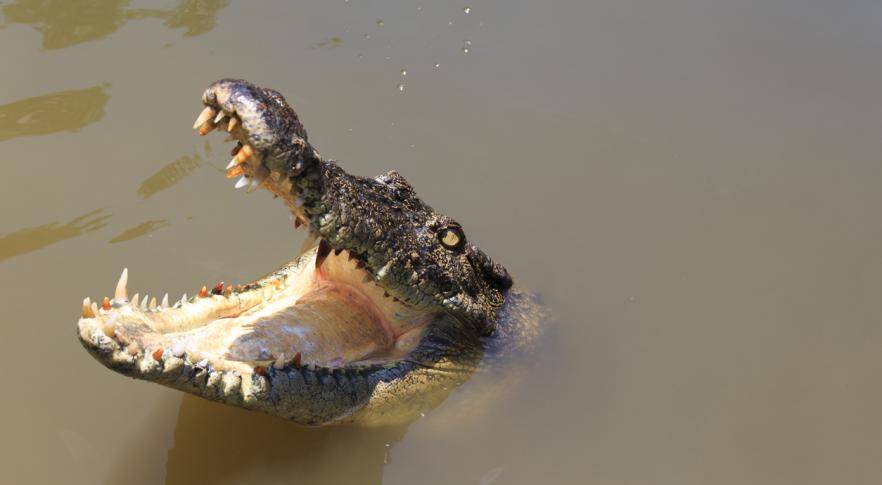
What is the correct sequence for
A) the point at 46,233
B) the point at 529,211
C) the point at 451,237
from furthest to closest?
the point at 529,211 → the point at 46,233 → the point at 451,237

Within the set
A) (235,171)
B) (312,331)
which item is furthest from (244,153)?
(312,331)

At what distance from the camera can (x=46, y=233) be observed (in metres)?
4.45

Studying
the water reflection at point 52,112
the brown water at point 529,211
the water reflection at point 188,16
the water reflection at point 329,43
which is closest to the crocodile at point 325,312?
the brown water at point 529,211

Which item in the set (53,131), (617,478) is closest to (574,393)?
(617,478)

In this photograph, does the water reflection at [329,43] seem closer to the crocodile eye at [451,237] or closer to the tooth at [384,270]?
the crocodile eye at [451,237]

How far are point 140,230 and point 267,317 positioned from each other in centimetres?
149

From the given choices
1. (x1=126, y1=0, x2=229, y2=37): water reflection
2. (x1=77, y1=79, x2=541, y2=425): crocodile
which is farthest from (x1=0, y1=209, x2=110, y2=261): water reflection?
(x1=126, y1=0, x2=229, y2=37): water reflection

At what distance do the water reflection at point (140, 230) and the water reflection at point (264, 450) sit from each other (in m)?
1.24

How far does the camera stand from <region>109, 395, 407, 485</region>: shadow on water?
3.49 metres

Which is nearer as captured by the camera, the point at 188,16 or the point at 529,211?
the point at 529,211

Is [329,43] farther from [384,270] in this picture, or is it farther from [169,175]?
[384,270]

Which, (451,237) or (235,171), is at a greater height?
(235,171)

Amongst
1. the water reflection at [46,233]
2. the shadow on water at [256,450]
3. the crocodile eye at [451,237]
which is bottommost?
the shadow on water at [256,450]

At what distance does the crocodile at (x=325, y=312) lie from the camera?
279 cm
